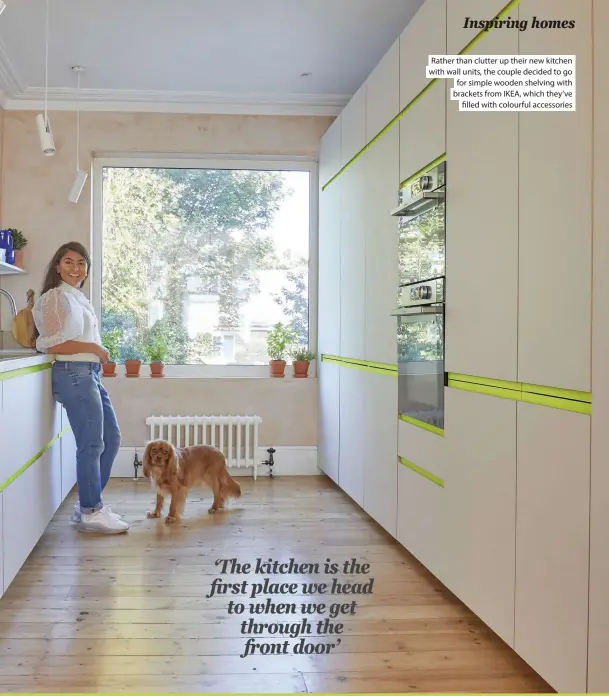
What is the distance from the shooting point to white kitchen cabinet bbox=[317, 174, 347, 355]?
4594 millimetres

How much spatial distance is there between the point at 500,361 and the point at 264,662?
112cm

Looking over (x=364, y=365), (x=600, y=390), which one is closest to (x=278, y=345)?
(x=364, y=365)

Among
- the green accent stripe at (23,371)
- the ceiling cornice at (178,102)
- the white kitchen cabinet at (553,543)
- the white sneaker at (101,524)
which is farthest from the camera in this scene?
the ceiling cornice at (178,102)

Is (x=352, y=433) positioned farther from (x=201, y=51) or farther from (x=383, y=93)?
(x=201, y=51)

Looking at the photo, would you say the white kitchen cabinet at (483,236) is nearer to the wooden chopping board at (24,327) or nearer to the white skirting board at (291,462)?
the wooden chopping board at (24,327)

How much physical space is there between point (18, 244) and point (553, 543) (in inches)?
162

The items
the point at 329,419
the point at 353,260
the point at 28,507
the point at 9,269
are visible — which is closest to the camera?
the point at 28,507

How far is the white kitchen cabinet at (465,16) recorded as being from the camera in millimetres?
2262

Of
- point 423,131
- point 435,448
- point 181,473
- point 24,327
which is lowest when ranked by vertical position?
point 181,473

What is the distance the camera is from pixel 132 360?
5199 millimetres

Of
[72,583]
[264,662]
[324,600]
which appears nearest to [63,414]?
[72,583]

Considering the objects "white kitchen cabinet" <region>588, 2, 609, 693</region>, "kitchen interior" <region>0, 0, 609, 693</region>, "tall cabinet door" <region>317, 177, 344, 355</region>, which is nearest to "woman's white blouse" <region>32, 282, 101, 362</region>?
"kitchen interior" <region>0, 0, 609, 693</region>

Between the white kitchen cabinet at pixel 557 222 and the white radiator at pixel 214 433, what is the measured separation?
323cm

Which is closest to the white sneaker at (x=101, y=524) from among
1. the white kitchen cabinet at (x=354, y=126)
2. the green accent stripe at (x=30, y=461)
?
the green accent stripe at (x=30, y=461)
